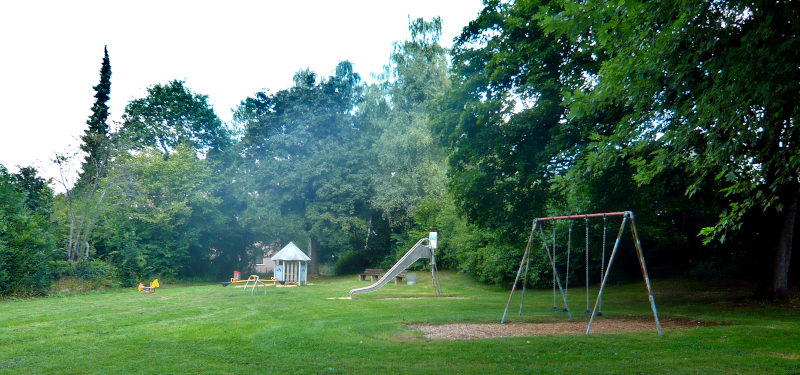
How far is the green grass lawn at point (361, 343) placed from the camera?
719 centimetres

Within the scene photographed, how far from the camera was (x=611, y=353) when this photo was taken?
7949 millimetres

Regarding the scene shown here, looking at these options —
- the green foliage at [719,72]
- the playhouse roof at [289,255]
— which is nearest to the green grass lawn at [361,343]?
the green foliage at [719,72]

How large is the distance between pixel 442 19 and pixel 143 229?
24.6m

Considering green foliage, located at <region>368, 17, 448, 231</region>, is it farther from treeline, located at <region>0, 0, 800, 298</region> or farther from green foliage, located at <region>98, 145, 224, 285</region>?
green foliage, located at <region>98, 145, 224, 285</region>

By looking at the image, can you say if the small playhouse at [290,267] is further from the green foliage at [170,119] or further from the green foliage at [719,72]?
the green foliage at [719,72]

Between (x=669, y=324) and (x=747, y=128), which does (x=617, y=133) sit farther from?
(x=669, y=324)

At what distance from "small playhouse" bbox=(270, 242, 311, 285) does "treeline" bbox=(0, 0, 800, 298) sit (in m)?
4.59

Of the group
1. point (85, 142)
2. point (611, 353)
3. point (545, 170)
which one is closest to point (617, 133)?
point (611, 353)

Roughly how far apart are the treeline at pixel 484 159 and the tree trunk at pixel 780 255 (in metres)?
0.05

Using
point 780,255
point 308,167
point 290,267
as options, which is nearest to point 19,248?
point 290,267

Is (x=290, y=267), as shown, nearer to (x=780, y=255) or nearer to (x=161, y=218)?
(x=161, y=218)

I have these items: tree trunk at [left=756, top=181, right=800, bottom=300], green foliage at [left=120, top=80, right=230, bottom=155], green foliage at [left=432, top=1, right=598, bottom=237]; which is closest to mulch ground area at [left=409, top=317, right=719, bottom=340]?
green foliage at [left=432, top=1, right=598, bottom=237]

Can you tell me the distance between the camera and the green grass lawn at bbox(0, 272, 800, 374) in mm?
7188

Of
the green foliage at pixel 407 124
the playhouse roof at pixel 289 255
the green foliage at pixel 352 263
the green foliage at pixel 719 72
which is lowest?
the green foliage at pixel 352 263
